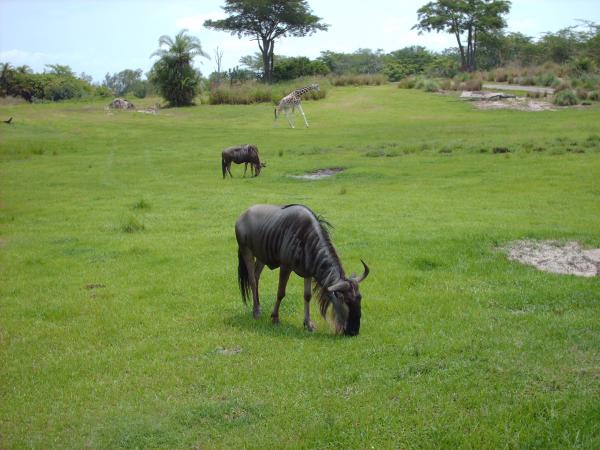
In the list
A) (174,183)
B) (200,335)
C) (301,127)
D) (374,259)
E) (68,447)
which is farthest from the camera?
(301,127)

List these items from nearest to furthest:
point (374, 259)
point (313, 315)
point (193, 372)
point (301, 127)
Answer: point (193, 372) → point (313, 315) → point (374, 259) → point (301, 127)

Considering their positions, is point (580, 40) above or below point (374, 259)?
above

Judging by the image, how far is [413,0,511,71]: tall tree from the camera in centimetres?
6494

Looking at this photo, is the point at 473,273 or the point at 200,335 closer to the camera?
the point at 200,335

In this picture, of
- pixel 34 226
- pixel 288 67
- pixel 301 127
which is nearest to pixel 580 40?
pixel 288 67

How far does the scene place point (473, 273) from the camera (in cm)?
1102

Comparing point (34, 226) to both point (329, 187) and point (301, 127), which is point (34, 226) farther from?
point (301, 127)

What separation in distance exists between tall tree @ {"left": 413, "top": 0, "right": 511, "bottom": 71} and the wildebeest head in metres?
63.0

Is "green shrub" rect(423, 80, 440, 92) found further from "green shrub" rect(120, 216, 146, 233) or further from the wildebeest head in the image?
the wildebeest head

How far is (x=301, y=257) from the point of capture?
335 inches

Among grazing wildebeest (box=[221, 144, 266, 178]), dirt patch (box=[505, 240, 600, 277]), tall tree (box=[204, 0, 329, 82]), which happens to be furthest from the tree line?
dirt patch (box=[505, 240, 600, 277])

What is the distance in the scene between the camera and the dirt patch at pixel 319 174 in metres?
23.2

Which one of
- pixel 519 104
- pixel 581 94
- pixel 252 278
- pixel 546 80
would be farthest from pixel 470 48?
pixel 252 278

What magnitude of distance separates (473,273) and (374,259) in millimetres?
1839
